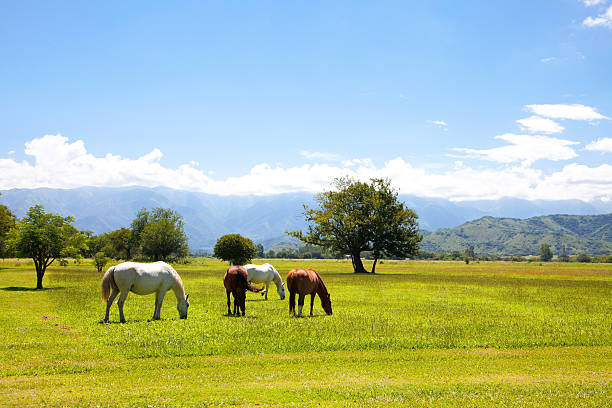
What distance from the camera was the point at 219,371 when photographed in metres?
12.4

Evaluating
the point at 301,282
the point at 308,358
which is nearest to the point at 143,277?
the point at 301,282

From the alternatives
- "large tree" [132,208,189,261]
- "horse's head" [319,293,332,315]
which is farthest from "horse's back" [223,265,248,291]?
"large tree" [132,208,189,261]

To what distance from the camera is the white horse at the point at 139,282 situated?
20562 mm

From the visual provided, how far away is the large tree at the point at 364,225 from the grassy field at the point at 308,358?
49581mm

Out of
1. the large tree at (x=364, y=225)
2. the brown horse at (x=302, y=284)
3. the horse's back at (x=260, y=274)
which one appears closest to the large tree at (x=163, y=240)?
the large tree at (x=364, y=225)

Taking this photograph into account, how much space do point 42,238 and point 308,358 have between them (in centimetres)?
3371

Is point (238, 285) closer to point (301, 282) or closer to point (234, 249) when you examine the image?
point (301, 282)

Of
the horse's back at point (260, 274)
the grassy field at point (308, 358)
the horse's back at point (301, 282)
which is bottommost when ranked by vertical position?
the grassy field at point (308, 358)

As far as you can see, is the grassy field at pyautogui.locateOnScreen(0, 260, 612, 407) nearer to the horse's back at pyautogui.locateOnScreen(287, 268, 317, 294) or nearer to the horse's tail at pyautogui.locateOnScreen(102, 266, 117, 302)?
the horse's tail at pyautogui.locateOnScreen(102, 266, 117, 302)

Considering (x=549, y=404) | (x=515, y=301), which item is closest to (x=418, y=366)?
(x=549, y=404)

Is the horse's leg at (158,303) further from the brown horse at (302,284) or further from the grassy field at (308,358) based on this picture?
the brown horse at (302,284)

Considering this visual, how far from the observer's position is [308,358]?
1408 centimetres

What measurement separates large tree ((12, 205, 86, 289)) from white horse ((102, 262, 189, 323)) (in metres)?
21.8

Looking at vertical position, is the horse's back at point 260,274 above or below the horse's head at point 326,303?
above
